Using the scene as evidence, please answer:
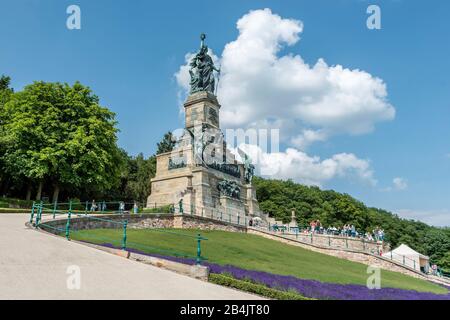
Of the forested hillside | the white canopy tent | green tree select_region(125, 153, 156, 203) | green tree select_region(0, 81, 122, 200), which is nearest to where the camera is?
green tree select_region(0, 81, 122, 200)

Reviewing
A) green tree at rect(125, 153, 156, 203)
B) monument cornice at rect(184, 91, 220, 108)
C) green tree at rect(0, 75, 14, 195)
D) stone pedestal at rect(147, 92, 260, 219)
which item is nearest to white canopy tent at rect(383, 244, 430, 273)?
stone pedestal at rect(147, 92, 260, 219)

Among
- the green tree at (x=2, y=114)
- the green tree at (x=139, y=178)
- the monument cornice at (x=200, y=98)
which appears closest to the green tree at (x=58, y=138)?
the green tree at (x=2, y=114)

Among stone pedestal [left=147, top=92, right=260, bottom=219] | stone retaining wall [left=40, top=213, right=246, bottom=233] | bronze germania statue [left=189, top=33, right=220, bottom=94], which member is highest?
bronze germania statue [left=189, top=33, right=220, bottom=94]

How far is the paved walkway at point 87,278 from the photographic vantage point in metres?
8.62

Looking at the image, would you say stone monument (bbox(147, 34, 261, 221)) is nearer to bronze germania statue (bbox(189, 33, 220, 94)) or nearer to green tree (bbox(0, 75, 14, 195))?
bronze germania statue (bbox(189, 33, 220, 94))

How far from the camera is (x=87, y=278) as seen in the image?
32.5ft

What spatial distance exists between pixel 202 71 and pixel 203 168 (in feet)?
46.9

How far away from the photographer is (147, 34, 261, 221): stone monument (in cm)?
3716

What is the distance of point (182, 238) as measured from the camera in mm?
24031

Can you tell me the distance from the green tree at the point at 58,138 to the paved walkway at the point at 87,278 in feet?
73.8

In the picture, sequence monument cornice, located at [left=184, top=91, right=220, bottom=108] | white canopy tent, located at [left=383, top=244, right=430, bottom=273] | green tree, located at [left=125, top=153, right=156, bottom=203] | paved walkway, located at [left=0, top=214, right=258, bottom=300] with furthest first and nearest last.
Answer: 1. green tree, located at [left=125, top=153, right=156, bottom=203]
2. monument cornice, located at [left=184, top=91, right=220, bottom=108]
3. white canopy tent, located at [left=383, top=244, right=430, bottom=273]
4. paved walkway, located at [left=0, top=214, right=258, bottom=300]

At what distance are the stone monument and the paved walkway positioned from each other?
832 inches
